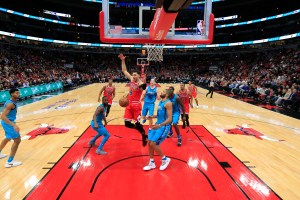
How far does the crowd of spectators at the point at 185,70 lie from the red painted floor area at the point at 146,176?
10530 millimetres

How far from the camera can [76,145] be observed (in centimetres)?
661

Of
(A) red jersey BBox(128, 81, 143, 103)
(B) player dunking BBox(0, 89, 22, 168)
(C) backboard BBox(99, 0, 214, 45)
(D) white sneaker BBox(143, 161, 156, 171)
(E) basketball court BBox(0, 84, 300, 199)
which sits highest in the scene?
(C) backboard BBox(99, 0, 214, 45)

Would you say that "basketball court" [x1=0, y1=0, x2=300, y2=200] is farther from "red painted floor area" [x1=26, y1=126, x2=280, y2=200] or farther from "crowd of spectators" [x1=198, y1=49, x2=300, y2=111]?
"crowd of spectators" [x1=198, y1=49, x2=300, y2=111]

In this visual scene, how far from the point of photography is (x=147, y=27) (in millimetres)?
6914

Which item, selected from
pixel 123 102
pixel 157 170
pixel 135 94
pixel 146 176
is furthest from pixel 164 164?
pixel 135 94

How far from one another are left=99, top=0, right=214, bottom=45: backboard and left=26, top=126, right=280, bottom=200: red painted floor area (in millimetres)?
3338

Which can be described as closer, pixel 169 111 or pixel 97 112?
pixel 169 111

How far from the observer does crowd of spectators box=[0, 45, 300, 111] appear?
1786cm

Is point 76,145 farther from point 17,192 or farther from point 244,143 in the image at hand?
point 244,143

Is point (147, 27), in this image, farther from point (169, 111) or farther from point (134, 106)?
point (169, 111)

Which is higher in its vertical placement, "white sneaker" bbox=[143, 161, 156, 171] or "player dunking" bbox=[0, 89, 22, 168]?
"player dunking" bbox=[0, 89, 22, 168]

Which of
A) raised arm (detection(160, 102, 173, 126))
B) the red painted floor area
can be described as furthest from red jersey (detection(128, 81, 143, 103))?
raised arm (detection(160, 102, 173, 126))

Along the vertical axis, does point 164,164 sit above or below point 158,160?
above

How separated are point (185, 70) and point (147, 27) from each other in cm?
3592
